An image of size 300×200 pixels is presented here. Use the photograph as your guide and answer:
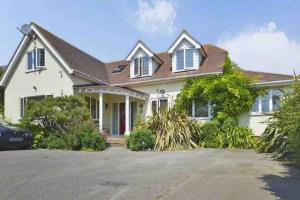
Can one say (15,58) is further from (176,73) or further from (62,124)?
(176,73)

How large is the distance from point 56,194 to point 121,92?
553 inches

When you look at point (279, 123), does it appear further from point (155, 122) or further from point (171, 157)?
point (155, 122)

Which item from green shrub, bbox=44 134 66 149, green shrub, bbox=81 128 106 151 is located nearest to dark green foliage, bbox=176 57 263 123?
green shrub, bbox=81 128 106 151

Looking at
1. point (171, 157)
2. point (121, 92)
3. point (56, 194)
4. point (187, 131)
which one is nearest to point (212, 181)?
point (56, 194)

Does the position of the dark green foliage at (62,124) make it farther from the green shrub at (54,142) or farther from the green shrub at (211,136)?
the green shrub at (211,136)

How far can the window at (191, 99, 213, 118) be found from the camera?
21.2 metres

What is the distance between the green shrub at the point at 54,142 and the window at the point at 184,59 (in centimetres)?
945

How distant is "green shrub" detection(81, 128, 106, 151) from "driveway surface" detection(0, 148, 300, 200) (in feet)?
13.0

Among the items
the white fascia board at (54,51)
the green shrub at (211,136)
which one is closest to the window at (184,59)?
the green shrub at (211,136)

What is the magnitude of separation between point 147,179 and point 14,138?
10.4 m

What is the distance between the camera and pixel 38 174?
9.84 meters

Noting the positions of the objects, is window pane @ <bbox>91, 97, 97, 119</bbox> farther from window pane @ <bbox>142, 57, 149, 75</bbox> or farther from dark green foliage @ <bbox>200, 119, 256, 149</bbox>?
dark green foliage @ <bbox>200, 119, 256, 149</bbox>

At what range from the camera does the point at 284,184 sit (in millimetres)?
8672

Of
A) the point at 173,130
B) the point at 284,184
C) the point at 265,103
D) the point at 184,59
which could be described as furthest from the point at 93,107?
the point at 284,184
